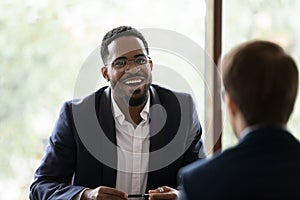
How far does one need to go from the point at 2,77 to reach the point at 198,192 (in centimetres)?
153

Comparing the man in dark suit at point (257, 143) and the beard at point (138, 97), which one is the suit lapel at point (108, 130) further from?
the man in dark suit at point (257, 143)

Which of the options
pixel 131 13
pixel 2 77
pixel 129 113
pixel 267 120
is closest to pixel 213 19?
pixel 131 13

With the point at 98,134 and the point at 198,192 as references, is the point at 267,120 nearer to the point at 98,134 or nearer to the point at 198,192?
the point at 198,192

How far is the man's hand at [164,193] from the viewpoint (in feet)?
6.43

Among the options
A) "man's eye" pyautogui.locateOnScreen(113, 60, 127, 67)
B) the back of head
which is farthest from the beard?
the back of head

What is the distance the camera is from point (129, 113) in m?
2.20

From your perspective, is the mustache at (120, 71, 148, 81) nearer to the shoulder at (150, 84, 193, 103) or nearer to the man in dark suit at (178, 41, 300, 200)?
the shoulder at (150, 84, 193, 103)

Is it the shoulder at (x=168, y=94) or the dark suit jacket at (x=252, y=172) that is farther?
the shoulder at (x=168, y=94)

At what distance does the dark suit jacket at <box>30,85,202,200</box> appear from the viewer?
2129 mm

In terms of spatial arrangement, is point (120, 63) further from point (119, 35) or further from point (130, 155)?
point (130, 155)

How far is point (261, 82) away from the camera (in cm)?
124

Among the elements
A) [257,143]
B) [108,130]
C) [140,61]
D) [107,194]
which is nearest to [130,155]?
[108,130]

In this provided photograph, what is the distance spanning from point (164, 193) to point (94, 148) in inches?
12.8

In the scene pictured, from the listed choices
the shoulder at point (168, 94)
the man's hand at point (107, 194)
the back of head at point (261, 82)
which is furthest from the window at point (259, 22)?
the back of head at point (261, 82)
